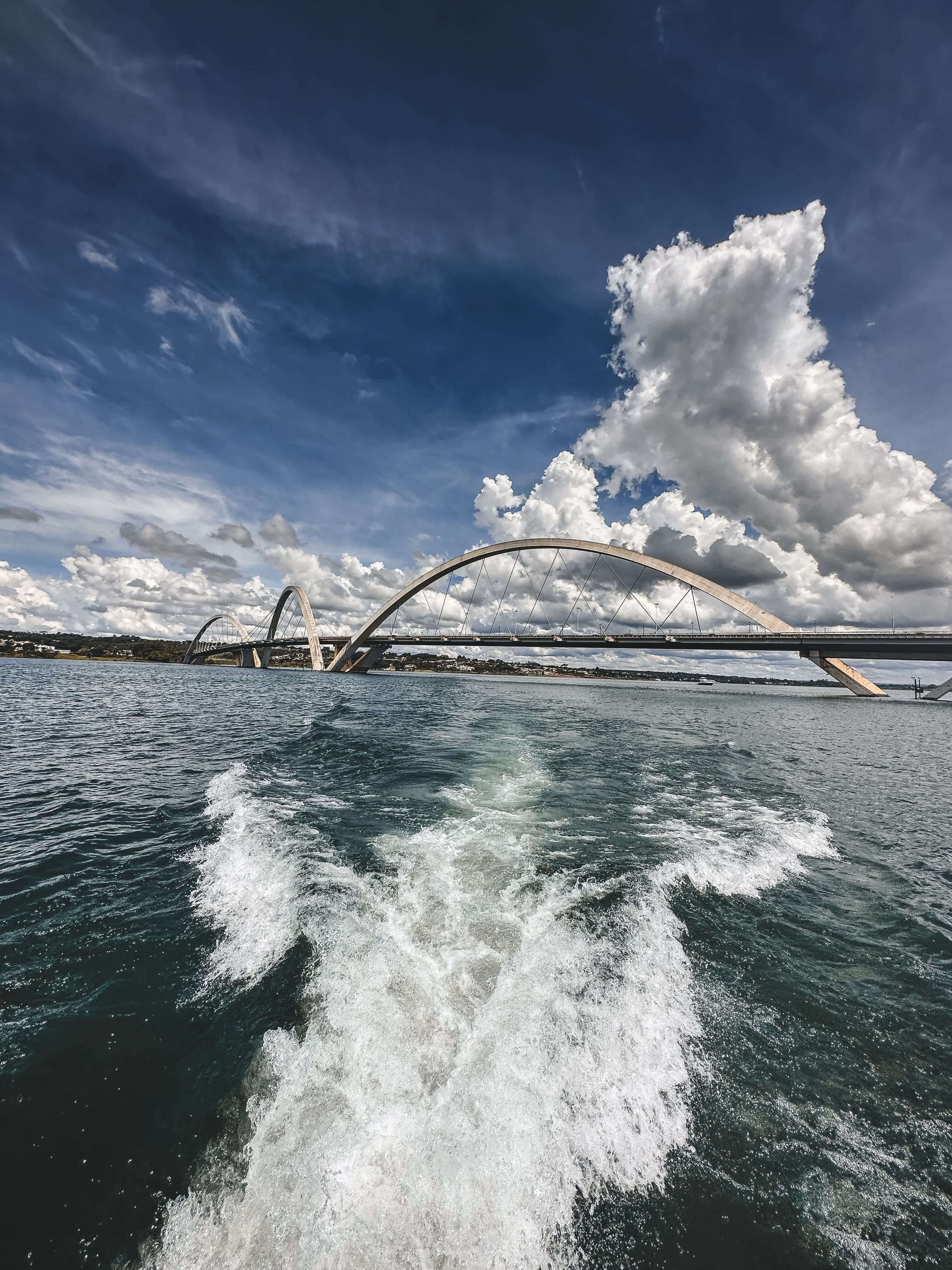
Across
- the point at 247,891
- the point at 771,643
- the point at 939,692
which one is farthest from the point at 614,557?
the point at 247,891

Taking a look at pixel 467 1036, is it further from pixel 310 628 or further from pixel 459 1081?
pixel 310 628

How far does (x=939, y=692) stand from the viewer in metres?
70.8

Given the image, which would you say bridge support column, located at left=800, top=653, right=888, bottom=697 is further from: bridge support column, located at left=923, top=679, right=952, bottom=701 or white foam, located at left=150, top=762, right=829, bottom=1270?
white foam, located at left=150, top=762, right=829, bottom=1270

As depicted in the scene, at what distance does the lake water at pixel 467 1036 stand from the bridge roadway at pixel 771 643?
57.3 metres

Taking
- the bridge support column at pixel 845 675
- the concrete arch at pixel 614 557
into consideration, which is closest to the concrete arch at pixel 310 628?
the concrete arch at pixel 614 557

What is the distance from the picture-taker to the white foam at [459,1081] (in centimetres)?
276

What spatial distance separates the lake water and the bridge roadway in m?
57.3

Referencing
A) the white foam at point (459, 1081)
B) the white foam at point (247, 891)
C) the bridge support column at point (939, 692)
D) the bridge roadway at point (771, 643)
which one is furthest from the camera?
the bridge support column at point (939, 692)

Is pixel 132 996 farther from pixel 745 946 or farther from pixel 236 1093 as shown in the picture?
pixel 745 946

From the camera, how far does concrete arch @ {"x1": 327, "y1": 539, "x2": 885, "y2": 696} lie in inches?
2518

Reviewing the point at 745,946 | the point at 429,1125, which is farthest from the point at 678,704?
the point at 429,1125

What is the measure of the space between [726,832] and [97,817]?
1243 centimetres

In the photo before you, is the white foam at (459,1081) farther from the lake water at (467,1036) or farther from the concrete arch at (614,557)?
the concrete arch at (614,557)

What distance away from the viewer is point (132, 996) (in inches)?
177
